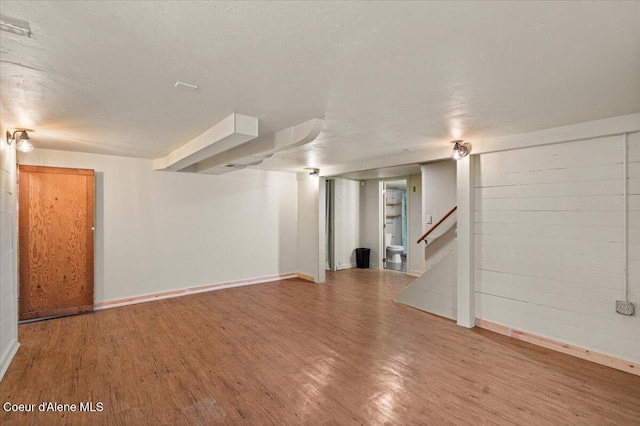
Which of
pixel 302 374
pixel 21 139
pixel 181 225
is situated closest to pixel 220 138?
pixel 21 139

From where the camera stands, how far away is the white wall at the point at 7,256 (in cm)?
288

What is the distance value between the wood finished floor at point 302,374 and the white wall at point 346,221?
3.63 m

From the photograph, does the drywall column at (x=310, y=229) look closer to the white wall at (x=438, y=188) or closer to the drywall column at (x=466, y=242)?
the white wall at (x=438, y=188)

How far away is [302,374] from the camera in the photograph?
2.82 metres

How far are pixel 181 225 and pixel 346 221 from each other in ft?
13.5

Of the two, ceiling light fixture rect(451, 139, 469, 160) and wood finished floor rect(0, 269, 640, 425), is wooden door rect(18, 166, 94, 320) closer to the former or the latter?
wood finished floor rect(0, 269, 640, 425)

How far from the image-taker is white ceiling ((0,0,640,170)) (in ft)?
4.58

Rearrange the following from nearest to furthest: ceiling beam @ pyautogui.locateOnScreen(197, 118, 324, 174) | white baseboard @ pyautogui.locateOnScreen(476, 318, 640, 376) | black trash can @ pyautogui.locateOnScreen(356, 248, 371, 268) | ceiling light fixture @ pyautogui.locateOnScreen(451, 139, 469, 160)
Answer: white baseboard @ pyautogui.locateOnScreen(476, 318, 640, 376)
ceiling beam @ pyautogui.locateOnScreen(197, 118, 324, 174)
ceiling light fixture @ pyautogui.locateOnScreen(451, 139, 469, 160)
black trash can @ pyautogui.locateOnScreen(356, 248, 371, 268)

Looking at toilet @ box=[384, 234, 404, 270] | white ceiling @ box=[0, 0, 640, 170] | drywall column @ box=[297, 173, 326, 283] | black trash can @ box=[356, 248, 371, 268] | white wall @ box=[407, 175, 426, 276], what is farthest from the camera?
toilet @ box=[384, 234, 404, 270]

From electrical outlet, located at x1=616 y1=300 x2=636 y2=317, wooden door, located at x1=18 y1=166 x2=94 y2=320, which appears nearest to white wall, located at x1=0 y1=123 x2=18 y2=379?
wooden door, located at x1=18 y1=166 x2=94 y2=320

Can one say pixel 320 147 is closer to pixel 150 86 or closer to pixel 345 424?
pixel 150 86

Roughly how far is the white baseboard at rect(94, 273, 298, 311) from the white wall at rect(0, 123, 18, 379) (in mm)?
1511

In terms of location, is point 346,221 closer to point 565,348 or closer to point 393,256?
point 393,256

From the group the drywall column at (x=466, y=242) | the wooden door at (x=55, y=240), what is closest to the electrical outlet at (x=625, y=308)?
the drywall column at (x=466, y=242)
